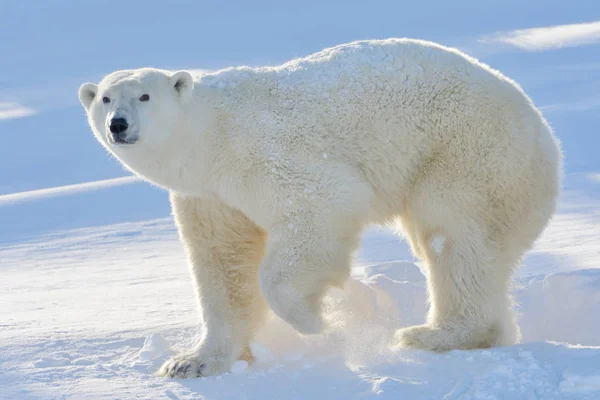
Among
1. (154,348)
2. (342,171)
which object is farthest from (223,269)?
(342,171)

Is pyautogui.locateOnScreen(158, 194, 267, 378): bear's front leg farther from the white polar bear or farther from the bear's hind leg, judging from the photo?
the bear's hind leg

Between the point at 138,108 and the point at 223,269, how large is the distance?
1.00 meters

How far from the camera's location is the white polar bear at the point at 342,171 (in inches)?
179

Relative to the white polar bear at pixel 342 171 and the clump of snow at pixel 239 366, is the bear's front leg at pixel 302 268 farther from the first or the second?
the clump of snow at pixel 239 366

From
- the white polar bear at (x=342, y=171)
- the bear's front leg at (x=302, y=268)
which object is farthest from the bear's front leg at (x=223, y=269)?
the bear's front leg at (x=302, y=268)

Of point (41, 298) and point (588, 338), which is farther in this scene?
point (41, 298)

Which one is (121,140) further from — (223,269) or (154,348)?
(154,348)

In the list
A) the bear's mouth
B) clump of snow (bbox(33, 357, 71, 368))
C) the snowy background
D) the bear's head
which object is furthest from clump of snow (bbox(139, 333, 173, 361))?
the bear's mouth

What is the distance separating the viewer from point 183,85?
4.69 m

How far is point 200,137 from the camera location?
4.71 m

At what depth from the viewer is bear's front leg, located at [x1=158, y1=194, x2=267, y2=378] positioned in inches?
192

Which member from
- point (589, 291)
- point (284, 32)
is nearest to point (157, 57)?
point (284, 32)

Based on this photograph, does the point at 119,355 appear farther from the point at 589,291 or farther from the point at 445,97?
the point at 589,291

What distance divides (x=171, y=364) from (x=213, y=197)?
0.88 meters
